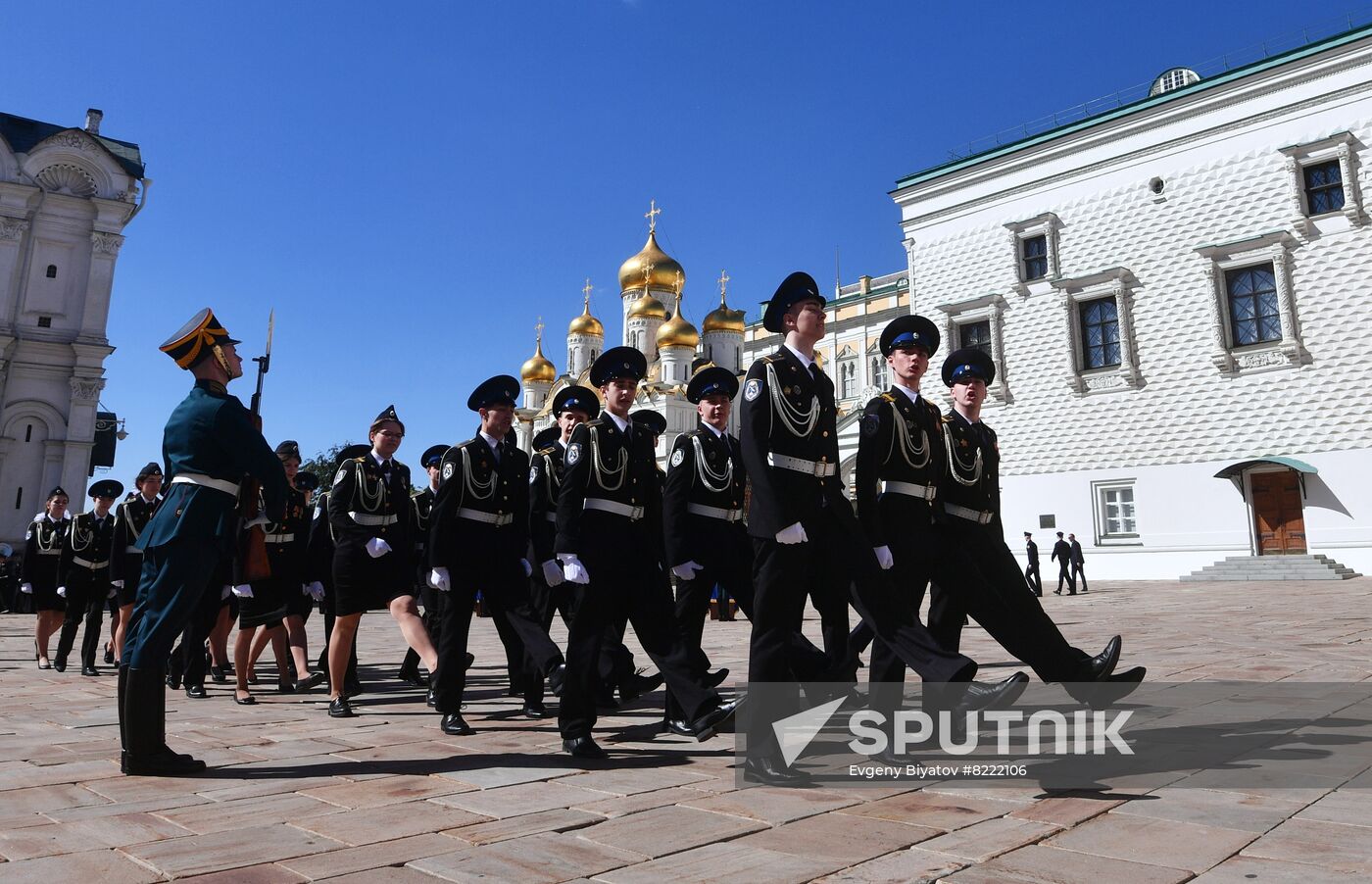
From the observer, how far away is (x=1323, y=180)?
22.7 m

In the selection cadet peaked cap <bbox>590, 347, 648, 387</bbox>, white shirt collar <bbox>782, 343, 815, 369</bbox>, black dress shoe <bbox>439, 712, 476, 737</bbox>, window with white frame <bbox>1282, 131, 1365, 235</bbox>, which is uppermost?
window with white frame <bbox>1282, 131, 1365, 235</bbox>

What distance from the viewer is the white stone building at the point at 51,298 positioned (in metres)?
33.0

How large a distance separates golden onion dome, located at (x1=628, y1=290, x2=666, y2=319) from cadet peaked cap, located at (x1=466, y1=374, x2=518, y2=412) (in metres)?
47.5

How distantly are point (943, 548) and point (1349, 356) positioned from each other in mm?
22880

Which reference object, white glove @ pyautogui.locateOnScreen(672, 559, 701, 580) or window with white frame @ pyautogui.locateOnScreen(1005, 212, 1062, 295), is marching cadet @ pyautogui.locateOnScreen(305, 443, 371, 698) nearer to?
white glove @ pyautogui.locateOnScreen(672, 559, 701, 580)

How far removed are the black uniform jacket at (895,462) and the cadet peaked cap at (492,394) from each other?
2505 millimetres

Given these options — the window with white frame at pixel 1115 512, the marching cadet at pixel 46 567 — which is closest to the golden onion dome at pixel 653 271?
the window with white frame at pixel 1115 512

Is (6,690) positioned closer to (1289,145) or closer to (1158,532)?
(1158,532)

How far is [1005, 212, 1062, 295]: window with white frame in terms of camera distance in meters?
26.8

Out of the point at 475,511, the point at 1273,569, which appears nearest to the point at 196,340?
the point at 475,511

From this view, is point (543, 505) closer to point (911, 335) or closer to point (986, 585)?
point (911, 335)

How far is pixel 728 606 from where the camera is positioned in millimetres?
17875

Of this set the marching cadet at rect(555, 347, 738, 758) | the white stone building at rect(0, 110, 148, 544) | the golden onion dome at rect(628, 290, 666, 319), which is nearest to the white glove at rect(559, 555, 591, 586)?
the marching cadet at rect(555, 347, 738, 758)

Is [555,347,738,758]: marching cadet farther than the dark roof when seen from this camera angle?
No
